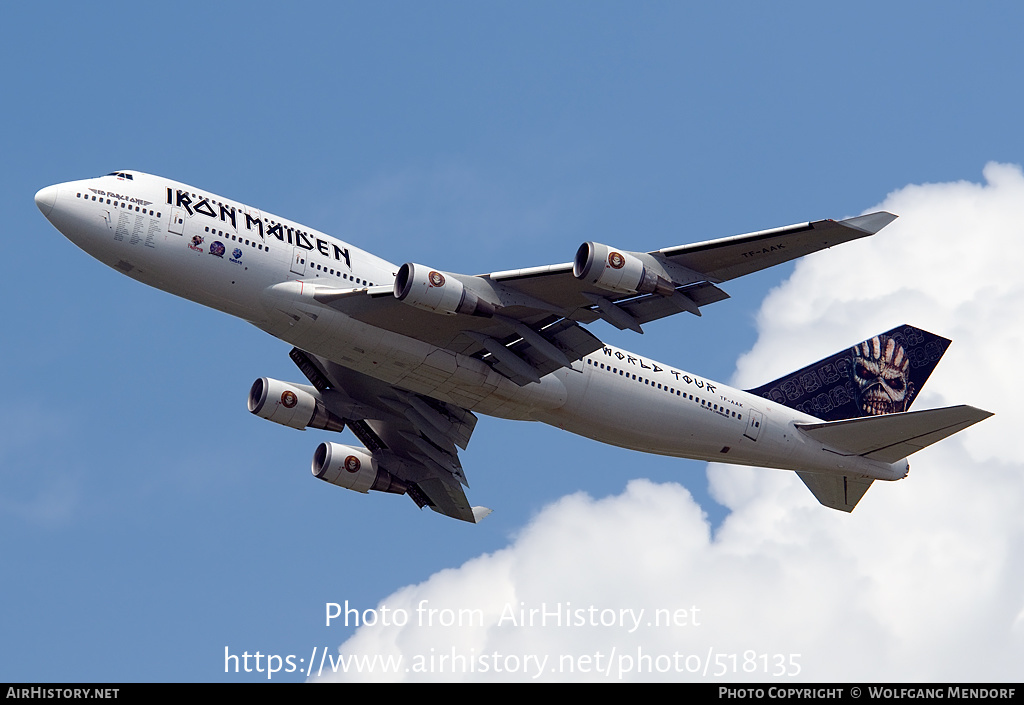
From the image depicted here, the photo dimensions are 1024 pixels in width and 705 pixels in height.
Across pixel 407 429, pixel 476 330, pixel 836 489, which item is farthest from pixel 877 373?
pixel 407 429

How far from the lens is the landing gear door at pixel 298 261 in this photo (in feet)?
115

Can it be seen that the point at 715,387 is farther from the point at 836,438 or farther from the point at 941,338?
the point at 941,338

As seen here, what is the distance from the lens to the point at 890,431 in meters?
40.7

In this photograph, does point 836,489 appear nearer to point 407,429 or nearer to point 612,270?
point 407,429

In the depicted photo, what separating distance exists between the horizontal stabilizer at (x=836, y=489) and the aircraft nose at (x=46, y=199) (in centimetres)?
2815

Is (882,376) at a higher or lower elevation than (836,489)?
higher

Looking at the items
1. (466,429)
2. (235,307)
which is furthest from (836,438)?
(235,307)

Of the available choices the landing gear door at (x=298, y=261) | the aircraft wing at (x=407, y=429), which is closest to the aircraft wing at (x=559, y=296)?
the landing gear door at (x=298, y=261)

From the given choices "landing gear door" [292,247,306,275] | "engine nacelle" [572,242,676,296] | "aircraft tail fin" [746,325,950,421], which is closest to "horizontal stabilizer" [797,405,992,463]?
"aircraft tail fin" [746,325,950,421]

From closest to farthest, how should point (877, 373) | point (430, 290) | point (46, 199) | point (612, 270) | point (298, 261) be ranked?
1. point (612, 270)
2. point (430, 290)
3. point (46, 199)
4. point (298, 261)
5. point (877, 373)

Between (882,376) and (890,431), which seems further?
(882,376)

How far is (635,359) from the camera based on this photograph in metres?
39.6

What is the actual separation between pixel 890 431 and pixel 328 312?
2032cm
